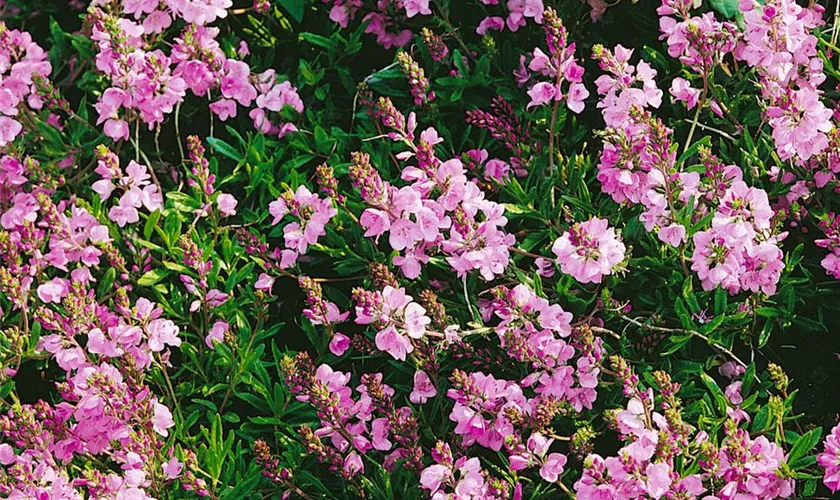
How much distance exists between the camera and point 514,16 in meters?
3.12

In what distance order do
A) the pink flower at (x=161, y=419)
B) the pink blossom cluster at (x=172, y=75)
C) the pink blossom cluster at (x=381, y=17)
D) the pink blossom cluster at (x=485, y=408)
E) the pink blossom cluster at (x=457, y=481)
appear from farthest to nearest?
1. the pink blossom cluster at (x=381, y=17)
2. the pink blossom cluster at (x=172, y=75)
3. the pink flower at (x=161, y=419)
4. the pink blossom cluster at (x=485, y=408)
5. the pink blossom cluster at (x=457, y=481)

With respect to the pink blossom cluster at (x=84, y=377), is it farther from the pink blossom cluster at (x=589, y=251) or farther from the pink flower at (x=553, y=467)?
the pink blossom cluster at (x=589, y=251)

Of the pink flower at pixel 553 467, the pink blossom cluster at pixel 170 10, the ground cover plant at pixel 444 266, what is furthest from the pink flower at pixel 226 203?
the pink flower at pixel 553 467

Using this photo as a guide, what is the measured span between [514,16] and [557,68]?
48 centimetres

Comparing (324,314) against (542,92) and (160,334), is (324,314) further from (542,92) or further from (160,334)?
(542,92)

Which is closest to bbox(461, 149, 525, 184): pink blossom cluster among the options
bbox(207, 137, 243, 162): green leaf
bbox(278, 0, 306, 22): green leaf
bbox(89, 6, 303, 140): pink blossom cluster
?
bbox(89, 6, 303, 140): pink blossom cluster

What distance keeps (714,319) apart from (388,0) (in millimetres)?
1440

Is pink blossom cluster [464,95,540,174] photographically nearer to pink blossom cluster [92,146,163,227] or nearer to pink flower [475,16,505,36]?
pink flower [475,16,505,36]

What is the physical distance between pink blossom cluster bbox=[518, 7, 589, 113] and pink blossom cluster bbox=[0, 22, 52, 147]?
1.48 metres

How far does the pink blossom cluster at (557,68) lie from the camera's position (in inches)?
103

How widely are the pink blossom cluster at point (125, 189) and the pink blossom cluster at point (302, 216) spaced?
43 cm

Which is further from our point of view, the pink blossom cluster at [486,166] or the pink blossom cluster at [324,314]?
the pink blossom cluster at [486,166]

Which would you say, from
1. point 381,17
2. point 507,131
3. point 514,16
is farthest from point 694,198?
point 381,17

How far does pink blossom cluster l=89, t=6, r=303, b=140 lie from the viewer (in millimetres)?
2988
